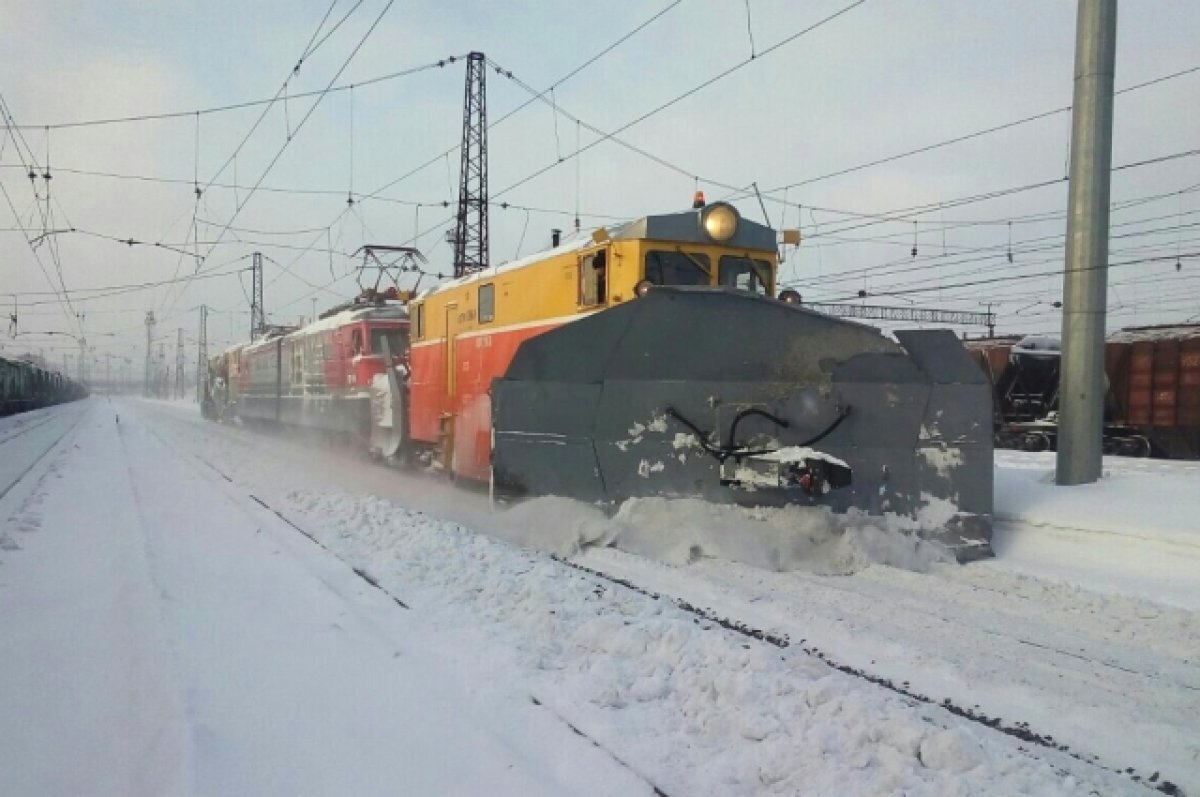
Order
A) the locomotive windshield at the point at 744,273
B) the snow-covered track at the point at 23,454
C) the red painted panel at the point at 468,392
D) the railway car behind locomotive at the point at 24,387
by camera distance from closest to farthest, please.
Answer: the locomotive windshield at the point at 744,273 → the red painted panel at the point at 468,392 → the snow-covered track at the point at 23,454 → the railway car behind locomotive at the point at 24,387

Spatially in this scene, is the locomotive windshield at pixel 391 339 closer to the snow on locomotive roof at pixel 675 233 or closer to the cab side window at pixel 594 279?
the snow on locomotive roof at pixel 675 233

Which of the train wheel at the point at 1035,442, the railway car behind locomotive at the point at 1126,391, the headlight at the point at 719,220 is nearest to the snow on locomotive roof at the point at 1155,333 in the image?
the railway car behind locomotive at the point at 1126,391

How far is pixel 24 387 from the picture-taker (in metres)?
46.6

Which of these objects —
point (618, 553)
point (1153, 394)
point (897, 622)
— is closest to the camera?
point (897, 622)

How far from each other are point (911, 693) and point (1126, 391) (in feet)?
60.9

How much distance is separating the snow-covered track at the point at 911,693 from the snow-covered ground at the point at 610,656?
0.02 metres

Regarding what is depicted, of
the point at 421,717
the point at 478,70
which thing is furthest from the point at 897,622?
the point at 478,70

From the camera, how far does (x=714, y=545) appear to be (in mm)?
6668

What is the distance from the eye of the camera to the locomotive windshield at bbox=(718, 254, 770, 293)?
8578mm

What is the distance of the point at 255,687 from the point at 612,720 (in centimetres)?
181

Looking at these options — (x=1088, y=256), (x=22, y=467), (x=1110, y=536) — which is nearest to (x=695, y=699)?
(x=1110, y=536)

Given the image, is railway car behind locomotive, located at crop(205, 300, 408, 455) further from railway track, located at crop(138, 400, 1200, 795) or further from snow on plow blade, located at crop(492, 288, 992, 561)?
railway track, located at crop(138, 400, 1200, 795)

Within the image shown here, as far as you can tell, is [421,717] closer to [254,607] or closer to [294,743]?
[294,743]

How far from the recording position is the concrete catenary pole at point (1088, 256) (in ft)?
30.7
